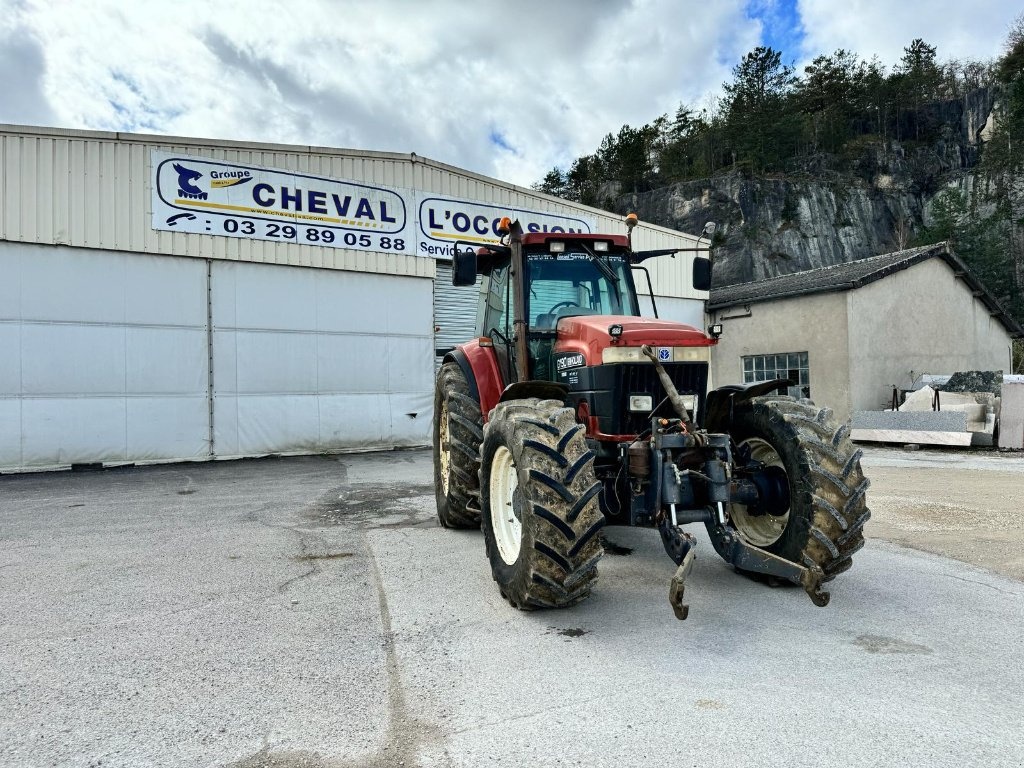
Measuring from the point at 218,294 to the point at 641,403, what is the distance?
35.4 feet

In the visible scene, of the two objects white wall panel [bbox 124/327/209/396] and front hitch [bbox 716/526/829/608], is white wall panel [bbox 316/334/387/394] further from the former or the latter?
front hitch [bbox 716/526/829/608]

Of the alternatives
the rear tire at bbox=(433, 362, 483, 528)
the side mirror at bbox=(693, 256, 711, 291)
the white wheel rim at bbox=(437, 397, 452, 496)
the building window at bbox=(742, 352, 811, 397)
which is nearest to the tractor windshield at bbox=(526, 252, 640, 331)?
the side mirror at bbox=(693, 256, 711, 291)

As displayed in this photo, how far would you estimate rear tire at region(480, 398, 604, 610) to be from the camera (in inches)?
133

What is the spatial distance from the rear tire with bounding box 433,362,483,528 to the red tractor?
0.54m

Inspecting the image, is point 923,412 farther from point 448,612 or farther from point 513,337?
point 448,612

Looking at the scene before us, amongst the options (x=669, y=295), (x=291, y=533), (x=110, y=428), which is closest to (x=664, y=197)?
(x=669, y=295)

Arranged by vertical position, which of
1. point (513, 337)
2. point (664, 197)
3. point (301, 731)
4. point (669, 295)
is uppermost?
point (664, 197)

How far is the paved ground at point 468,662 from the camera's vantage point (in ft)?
7.88

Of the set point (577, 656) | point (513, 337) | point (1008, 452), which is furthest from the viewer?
point (1008, 452)

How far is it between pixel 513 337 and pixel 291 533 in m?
2.84

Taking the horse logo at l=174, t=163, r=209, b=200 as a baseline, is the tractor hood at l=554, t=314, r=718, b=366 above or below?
below

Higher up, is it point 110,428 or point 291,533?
point 110,428

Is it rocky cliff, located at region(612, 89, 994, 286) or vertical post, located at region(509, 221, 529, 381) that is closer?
vertical post, located at region(509, 221, 529, 381)

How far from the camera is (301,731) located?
252 cm
